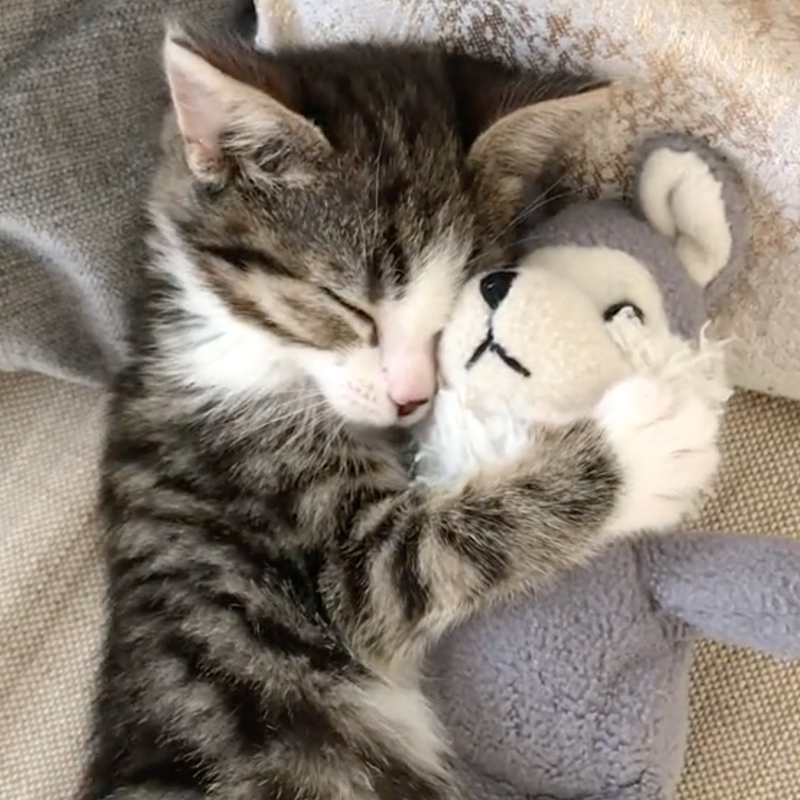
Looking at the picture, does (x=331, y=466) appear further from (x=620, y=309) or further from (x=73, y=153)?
(x=73, y=153)

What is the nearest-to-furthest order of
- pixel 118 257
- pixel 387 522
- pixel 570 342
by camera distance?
pixel 570 342 → pixel 387 522 → pixel 118 257

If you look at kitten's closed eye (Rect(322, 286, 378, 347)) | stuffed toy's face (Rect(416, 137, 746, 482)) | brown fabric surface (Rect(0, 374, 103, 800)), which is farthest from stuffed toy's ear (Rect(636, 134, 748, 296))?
brown fabric surface (Rect(0, 374, 103, 800))

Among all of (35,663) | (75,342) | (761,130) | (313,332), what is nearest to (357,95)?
(313,332)

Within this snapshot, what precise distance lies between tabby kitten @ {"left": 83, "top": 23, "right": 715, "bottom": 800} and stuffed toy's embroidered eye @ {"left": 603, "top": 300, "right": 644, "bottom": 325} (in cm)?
6

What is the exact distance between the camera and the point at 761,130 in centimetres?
101

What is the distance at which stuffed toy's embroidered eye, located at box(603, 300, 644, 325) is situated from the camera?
957 mm

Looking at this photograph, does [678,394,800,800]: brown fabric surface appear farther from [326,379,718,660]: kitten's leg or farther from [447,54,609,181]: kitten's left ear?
[447,54,609,181]: kitten's left ear

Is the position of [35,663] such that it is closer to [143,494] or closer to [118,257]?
[143,494]

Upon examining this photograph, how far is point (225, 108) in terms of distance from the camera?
3.05 feet

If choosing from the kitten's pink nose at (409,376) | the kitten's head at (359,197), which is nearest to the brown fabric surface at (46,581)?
the kitten's head at (359,197)

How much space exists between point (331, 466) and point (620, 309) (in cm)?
28

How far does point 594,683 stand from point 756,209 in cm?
42

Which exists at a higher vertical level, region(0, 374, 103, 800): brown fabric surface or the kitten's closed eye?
the kitten's closed eye

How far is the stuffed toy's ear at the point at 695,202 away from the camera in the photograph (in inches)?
40.1
